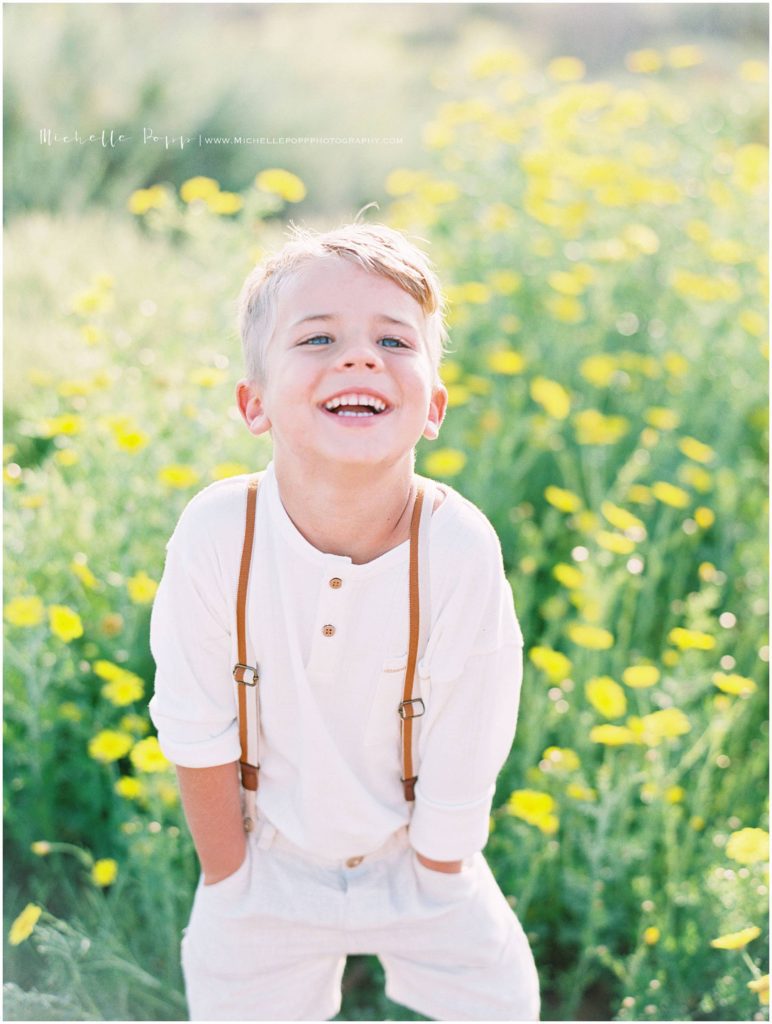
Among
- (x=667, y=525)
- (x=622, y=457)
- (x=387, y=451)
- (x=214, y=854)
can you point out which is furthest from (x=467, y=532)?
(x=622, y=457)

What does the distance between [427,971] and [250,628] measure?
1.88 ft

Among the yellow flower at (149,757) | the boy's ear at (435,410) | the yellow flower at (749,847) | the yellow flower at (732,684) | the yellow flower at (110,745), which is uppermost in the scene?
the boy's ear at (435,410)

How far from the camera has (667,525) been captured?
2.60 m

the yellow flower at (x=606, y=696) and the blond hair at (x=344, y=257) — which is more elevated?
the blond hair at (x=344, y=257)

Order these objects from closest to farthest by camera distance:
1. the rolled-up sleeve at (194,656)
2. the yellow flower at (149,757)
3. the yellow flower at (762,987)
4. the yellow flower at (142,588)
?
the rolled-up sleeve at (194,656)
the yellow flower at (762,987)
the yellow flower at (149,757)
the yellow flower at (142,588)

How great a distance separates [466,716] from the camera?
132 centimetres

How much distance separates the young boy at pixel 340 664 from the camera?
122 cm

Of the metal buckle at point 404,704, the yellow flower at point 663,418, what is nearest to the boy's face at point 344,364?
the metal buckle at point 404,704

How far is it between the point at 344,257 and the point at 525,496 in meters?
1.79

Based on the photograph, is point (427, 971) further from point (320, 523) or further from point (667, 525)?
point (667, 525)

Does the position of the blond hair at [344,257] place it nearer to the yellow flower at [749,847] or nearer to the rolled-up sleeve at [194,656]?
the rolled-up sleeve at [194,656]

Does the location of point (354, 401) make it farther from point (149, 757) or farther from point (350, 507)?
point (149, 757)

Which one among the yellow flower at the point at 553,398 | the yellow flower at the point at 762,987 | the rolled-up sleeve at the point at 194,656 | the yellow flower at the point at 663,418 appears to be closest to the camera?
the rolled-up sleeve at the point at 194,656

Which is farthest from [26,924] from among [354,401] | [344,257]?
[344,257]
